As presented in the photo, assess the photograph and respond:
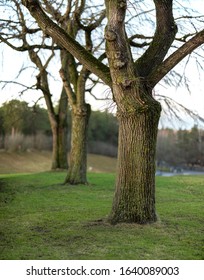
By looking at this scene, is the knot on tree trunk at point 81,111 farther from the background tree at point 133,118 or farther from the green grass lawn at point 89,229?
the background tree at point 133,118

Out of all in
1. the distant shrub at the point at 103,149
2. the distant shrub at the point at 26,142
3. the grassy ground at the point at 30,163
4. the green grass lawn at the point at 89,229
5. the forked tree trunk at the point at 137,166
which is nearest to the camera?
the green grass lawn at the point at 89,229

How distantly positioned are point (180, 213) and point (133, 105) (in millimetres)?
3325

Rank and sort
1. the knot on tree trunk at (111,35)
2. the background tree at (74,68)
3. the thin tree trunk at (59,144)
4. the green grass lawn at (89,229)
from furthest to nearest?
the thin tree trunk at (59,144) → the background tree at (74,68) → the knot on tree trunk at (111,35) → the green grass lawn at (89,229)

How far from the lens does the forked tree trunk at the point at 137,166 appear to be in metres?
8.72

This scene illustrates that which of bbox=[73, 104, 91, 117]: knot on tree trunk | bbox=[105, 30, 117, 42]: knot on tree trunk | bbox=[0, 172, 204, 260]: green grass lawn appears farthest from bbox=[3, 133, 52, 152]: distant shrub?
bbox=[105, 30, 117, 42]: knot on tree trunk

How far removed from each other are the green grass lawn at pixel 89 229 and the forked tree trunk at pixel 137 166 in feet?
0.93

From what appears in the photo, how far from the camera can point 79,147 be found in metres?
17.7

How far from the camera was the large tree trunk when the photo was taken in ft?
57.3

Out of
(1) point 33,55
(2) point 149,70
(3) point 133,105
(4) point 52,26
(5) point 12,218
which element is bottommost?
(5) point 12,218

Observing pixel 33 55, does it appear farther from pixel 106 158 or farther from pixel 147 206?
pixel 106 158

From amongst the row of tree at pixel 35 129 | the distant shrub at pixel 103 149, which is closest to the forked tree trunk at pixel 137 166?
the row of tree at pixel 35 129

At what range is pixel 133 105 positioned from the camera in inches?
Answer: 340

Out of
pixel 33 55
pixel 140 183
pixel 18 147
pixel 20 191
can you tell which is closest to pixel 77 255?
pixel 140 183

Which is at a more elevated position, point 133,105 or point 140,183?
point 133,105
